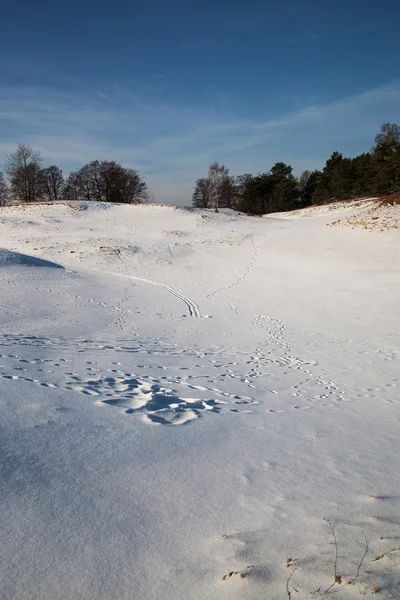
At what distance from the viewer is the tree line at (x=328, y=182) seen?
4350 cm

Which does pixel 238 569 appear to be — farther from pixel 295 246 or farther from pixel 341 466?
pixel 295 246

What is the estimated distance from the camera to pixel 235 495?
337 centimetres

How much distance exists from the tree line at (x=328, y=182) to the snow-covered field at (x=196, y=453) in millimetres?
36799

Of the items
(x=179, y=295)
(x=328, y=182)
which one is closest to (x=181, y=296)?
(x=179, y=295)

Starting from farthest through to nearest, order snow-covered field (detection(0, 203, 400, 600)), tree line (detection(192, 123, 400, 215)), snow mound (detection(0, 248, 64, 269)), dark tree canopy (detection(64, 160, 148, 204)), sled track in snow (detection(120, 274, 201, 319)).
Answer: dark tree canopy (detection(64, 160, 148, 204)) → tree line (detection(192, 123, 400, 215)) → snow mound (detection(0, 248, 64, 269)) → sled track in snow (detection(120, 274, 201, 319)) → snow-covered field (detection(0, 203, 400, 600))

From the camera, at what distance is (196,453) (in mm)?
4102

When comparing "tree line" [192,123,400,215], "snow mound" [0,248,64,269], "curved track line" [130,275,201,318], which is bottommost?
"curved track line" [130,275,201,318]

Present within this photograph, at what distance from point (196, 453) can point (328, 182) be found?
2267 inches

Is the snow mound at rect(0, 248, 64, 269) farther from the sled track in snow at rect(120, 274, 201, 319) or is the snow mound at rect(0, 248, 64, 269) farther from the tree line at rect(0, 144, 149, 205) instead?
the tree line at rect(0, 144, 149, 205)

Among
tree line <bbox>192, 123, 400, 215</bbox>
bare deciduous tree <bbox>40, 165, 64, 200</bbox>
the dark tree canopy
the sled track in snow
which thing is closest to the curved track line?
the sled track in snow

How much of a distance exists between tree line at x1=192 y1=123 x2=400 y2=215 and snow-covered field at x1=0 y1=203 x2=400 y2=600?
121ft

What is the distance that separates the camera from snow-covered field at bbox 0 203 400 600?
8.10 ft

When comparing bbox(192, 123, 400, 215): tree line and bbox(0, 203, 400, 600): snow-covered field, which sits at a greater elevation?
bbox(192, 123, 400, 215): tree line

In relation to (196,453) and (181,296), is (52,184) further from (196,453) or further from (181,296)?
(196,453)
